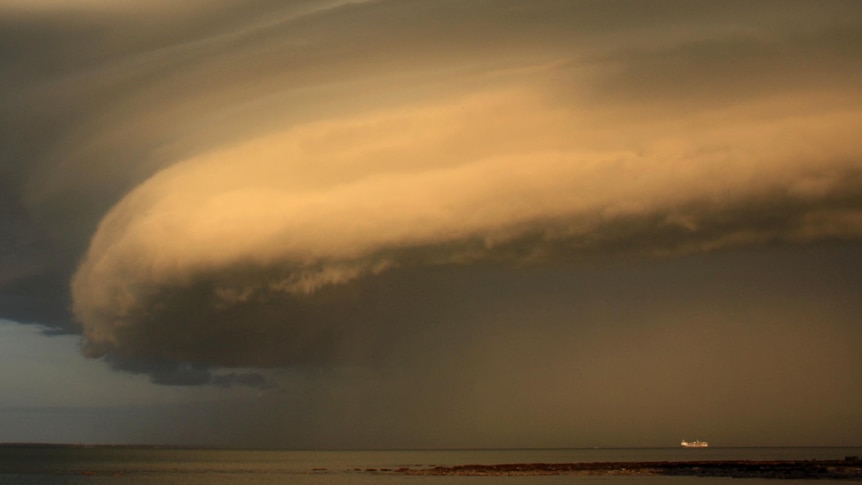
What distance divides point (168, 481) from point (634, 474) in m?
56.9

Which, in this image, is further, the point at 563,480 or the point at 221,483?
the point at 221,483

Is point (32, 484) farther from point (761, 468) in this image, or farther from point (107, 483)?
point (761, 468)

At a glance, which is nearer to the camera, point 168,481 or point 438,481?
point 438,481

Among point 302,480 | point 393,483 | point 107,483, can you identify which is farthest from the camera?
point 302,480

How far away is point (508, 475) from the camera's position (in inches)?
4286

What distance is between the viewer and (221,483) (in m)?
105

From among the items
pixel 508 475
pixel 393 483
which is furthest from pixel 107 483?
pixel 508 475

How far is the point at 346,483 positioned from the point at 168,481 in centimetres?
2426

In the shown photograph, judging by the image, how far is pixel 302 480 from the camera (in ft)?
356

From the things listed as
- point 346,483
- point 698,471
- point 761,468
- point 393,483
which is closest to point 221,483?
point 346,483

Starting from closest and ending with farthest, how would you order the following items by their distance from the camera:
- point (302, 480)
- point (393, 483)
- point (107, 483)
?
point (393, 483) < point (107, 483) < point (302, 480)

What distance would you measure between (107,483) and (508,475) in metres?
48.1

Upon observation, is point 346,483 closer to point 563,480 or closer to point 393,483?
point 393,483

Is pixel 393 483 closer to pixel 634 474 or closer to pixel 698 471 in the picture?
pixel 634 474
